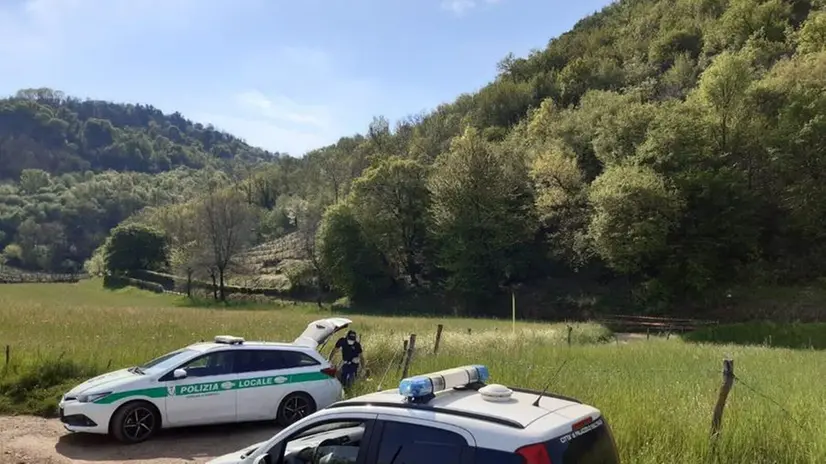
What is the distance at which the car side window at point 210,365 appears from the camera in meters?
11.0

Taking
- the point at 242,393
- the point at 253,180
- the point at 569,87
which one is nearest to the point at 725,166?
the point at 242,393

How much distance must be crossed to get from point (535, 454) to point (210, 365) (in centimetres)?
866

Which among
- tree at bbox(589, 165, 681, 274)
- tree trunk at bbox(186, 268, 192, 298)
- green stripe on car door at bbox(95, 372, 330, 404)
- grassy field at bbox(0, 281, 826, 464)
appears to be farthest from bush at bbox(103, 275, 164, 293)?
green stripe on car door at bbox(95, 372, 330, 404)

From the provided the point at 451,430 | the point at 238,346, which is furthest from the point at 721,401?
the point at 238,346

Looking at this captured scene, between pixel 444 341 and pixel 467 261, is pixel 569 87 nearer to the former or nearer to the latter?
pixel 467 261

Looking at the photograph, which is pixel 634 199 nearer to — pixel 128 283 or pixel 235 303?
pixel 235 303

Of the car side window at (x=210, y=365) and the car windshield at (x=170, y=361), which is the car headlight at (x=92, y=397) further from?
the car side window at (x=210, y=365)

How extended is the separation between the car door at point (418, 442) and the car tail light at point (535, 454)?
1.09 ft

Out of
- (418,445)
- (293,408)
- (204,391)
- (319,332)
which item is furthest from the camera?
(319,332)

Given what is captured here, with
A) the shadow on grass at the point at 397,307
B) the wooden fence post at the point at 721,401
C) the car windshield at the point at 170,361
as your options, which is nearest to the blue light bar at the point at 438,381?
the wooden fence post at the point at 721,401

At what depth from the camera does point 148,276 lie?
3073 inches

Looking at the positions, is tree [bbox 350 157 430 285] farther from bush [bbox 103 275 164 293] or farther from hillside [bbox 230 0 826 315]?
bush [bbox 103 275 164 293]

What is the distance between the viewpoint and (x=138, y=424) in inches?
412

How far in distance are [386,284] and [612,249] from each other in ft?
81.7
